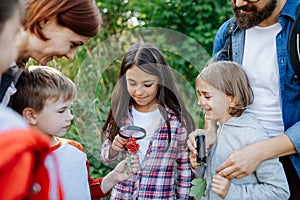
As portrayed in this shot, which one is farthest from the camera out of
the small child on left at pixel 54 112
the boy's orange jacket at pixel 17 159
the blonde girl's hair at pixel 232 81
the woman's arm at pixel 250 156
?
the blonde girl's hair at pixel 232 81

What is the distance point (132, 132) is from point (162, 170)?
305 millimetres

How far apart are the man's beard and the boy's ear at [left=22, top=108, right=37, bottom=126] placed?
3.44 ft

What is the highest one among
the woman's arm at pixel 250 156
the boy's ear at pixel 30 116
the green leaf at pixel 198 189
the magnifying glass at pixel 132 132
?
the boy's ear at pixel 30 116

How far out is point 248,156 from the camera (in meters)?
2.19

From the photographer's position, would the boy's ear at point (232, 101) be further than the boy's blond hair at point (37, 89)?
Yes

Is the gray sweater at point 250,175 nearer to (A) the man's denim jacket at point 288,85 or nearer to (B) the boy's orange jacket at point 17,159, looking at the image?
(A) the man's denim jacket at point 288,85

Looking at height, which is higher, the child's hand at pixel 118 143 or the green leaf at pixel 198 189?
the child's hand at pixel 118 143

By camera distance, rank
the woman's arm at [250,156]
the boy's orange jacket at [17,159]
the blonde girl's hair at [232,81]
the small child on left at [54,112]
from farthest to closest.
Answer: the blonde girl's hair at [232,81] < the woman's arm at [250,156] < the small child on left at [54,112] < the boy's orange jacket at [17,159]

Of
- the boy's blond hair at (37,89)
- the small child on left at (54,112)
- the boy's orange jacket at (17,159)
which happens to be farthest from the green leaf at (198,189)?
the boy's orange jacket at (17,159)

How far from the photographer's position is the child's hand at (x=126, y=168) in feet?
7.40

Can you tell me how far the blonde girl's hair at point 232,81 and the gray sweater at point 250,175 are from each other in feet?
0.19

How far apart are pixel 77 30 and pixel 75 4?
0.09m

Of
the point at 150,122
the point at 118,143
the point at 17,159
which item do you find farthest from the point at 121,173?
the point at 17,159

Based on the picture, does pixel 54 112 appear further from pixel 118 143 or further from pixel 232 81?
pixel 232 81
